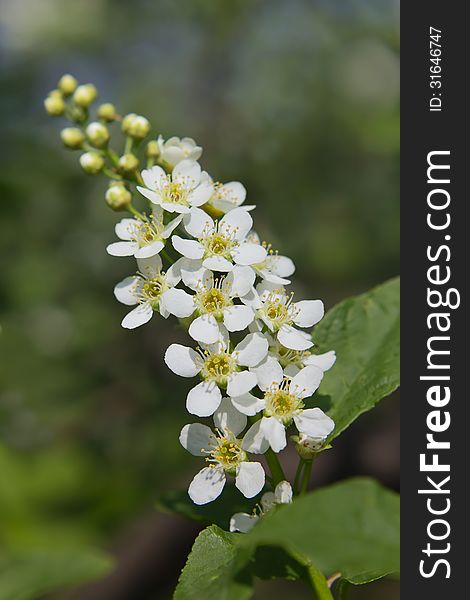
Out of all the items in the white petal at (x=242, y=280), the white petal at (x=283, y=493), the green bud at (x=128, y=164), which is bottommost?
the white petal at (x=283, y=493)

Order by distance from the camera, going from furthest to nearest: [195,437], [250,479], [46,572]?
[46,572], [195,437], [250,479]

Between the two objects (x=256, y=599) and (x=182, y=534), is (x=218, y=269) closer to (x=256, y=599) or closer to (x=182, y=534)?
(x=182, y=534)

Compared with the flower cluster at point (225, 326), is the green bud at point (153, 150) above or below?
above

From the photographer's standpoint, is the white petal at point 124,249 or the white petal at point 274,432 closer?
the white petal at point 274,432

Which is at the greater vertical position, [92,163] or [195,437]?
[92,163]

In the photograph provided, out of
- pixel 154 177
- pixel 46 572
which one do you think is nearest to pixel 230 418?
pixel 154 177

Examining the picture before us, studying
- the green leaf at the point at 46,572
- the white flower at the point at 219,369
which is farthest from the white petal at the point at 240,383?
the green leaf at the point at 46,572

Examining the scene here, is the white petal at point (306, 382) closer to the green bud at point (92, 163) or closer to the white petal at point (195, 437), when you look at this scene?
the white petal at point (195, 437)

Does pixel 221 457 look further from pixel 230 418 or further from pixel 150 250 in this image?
pixel 150 250
